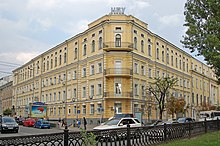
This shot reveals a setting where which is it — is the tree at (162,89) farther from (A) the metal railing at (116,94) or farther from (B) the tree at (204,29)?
(B) the tree at (204,29)

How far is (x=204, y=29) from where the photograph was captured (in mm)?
19234

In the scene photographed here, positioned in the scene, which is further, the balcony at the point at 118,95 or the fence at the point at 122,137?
the balcony at the point at 118,95

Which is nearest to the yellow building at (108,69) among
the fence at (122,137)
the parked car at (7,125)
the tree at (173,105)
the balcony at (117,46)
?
the balcony at (117,46)

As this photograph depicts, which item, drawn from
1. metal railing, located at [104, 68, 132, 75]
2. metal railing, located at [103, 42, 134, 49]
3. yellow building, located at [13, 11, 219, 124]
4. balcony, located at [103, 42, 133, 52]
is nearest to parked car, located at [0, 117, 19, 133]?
yellow building, located at [13, 11, 219, 124]

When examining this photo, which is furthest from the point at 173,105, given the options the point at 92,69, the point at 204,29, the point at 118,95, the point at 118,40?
the point at 204,29

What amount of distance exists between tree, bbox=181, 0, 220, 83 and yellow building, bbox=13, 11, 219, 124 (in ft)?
87.8

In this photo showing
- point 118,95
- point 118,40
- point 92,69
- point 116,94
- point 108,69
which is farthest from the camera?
point 92,69

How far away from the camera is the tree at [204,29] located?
18.1 metres

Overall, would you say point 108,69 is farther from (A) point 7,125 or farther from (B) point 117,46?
(A) point 7,125

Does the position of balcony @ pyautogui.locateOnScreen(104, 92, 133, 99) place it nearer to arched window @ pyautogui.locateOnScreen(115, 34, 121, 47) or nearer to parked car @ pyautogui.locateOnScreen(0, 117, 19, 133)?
arched window @ pyautogui.locateOnScreen(115, 34, 121, 47)

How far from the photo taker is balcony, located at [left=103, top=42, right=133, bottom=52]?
47.1 metres

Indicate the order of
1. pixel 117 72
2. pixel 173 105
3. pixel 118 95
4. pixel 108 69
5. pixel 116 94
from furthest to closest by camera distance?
1. pixel 173 105
2. pixel 108 69
3. pixel 117 72
4. pixel 116 94
5. pixel 118 95

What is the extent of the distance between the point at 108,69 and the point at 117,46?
150 inches

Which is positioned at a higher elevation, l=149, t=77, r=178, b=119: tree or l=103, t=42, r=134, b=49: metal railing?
l=103, t=42, r=134, b=49: metal railing
